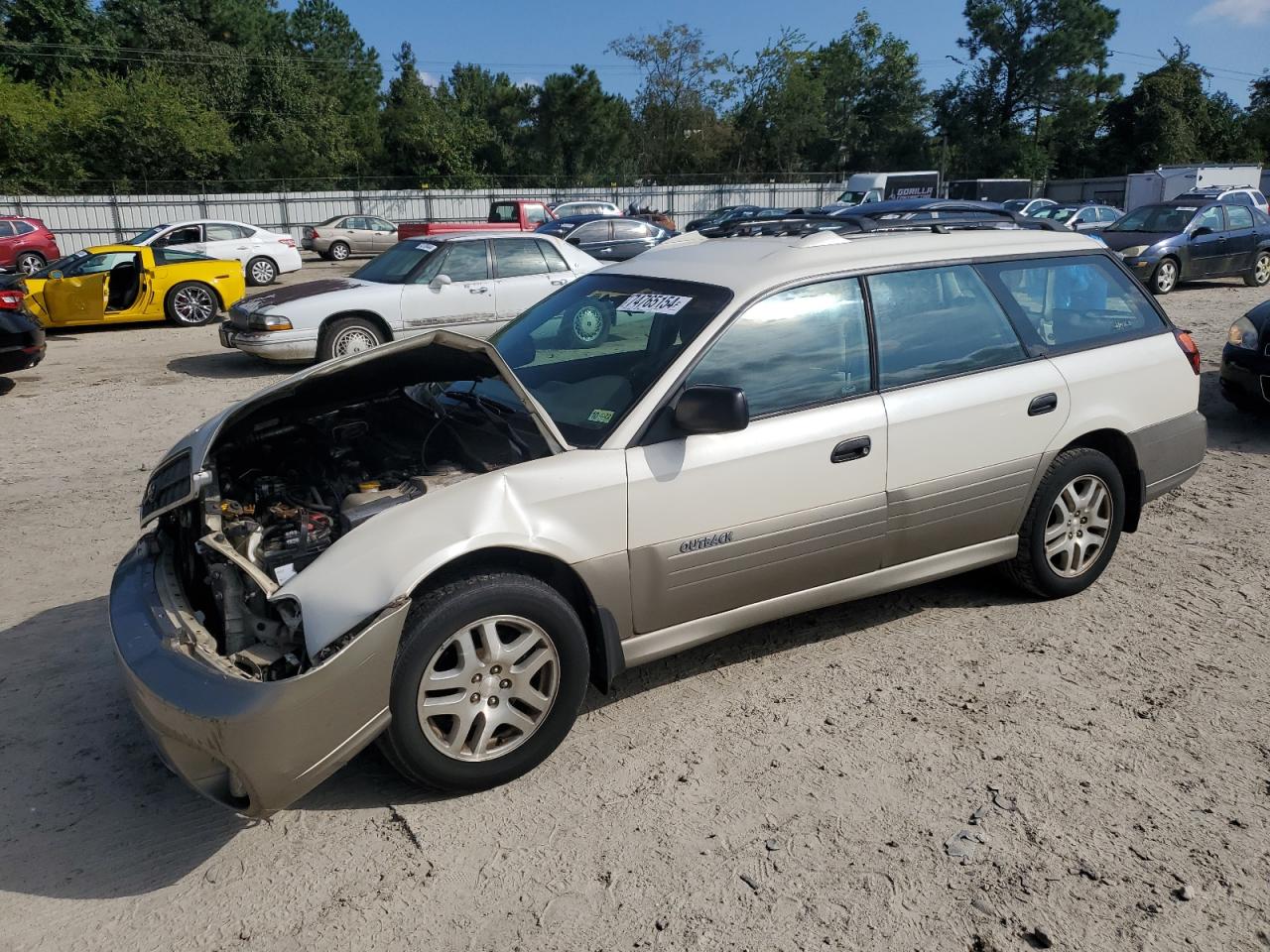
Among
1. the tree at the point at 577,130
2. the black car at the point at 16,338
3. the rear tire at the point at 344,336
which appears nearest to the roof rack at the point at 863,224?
the rear tire at the point at 344,336

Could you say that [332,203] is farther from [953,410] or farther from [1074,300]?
[953,410]

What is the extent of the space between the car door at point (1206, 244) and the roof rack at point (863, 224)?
47.4ft

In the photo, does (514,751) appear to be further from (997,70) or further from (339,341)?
(997,70)

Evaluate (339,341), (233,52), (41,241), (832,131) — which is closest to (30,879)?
(339,341)

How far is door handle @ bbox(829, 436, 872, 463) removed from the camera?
3801 mm

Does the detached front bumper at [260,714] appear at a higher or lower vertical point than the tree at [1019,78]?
lower

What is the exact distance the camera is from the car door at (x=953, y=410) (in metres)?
4.02

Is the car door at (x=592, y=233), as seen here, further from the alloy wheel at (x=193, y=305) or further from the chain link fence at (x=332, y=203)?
the chain link fence at (x=332, y=203)

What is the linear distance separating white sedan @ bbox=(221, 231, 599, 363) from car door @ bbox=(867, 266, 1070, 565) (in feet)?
23.8

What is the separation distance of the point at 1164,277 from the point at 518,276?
40.7 ft

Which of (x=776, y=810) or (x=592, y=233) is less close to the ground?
(x=592, y=233)

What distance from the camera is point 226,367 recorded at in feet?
38.2

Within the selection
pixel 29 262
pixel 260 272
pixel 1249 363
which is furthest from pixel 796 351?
pixel 29 262

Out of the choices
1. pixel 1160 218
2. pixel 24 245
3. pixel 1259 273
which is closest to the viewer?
pixel 1160 218
